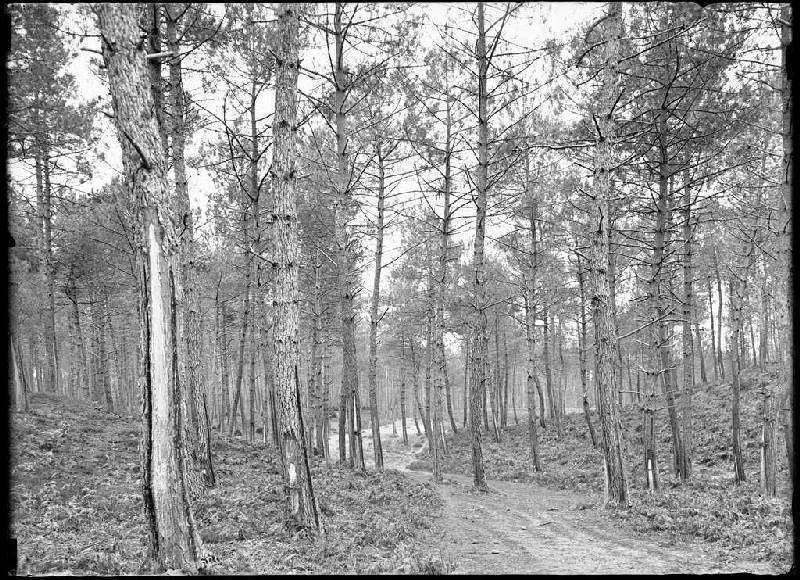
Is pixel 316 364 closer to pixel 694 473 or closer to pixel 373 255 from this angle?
pixel 373 255

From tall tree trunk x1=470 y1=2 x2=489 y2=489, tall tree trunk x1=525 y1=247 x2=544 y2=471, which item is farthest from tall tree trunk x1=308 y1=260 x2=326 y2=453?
tall tree trunk x1=525 y1=247 x2=544 y2=471

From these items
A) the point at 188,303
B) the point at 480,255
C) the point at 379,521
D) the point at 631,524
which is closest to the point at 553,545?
the point at 631,524

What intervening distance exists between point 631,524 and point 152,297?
29.9ft

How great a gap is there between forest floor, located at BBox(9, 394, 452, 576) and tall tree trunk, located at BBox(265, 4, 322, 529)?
1.05 m

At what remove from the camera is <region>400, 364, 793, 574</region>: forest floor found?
6738 millimetres

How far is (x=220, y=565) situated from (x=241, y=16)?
422 inches

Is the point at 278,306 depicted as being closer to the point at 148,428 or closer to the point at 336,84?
the point at 148,428

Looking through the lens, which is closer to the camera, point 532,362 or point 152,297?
point 152,297

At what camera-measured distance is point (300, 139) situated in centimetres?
1428

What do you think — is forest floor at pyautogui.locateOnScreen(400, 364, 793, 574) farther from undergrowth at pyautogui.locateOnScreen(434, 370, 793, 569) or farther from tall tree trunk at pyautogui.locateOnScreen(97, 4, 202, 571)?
tall tree trunk at pyautogui.locateOnScreen(97, 4, 202, 571)

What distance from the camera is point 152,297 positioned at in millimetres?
5859

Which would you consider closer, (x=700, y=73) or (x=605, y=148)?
(x=605, y=148)

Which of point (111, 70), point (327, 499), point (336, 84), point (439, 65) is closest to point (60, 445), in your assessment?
point (327, 499)

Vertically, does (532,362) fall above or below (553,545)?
above
